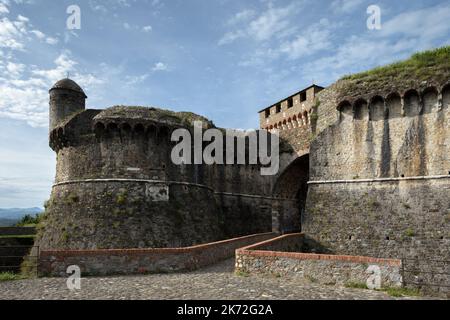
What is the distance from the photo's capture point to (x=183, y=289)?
8836mm

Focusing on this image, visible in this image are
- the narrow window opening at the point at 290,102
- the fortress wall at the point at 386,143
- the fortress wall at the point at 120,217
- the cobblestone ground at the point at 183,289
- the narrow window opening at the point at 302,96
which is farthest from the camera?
the narrow window opening at the point at 290,102

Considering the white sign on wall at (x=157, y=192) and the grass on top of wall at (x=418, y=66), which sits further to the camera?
the white sign on wall at (x=157, y=192)

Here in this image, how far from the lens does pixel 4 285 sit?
370 inches

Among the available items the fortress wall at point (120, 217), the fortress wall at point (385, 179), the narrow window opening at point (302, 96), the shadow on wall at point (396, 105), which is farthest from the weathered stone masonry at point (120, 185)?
the shadow on wall at point (396, 105)

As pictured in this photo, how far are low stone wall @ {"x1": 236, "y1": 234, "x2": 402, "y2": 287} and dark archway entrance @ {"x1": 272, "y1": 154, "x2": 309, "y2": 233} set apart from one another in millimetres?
15864

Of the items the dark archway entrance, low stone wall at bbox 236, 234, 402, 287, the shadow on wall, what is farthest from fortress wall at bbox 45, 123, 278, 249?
the shadow on wall

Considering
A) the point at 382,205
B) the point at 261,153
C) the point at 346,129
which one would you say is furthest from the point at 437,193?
the point at 261,153

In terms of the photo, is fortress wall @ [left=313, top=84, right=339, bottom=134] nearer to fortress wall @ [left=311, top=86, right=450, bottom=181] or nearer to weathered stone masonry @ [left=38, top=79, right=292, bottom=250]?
fortress wall @ [left=311, top=86, right=450, bottom=181]

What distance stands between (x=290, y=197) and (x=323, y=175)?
9.62 meters

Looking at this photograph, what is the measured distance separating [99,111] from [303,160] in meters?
14.5

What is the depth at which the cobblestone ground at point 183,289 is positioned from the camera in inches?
316

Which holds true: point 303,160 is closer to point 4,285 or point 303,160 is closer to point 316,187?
Result: point 316,187

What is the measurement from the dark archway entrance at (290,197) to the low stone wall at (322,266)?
1586cm

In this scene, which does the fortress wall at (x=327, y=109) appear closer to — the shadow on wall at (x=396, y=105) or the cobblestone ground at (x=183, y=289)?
the shadow on wall at (x=396, y=105)
